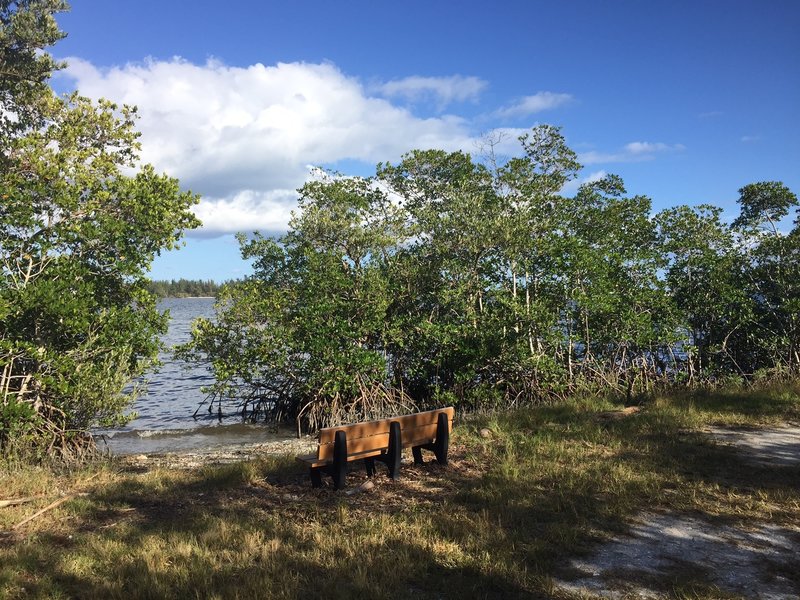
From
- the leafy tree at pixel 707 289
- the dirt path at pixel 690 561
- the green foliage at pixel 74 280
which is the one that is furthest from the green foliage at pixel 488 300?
the dirt path at pixel 690 561

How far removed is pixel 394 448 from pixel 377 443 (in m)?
0.28

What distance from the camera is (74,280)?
1088cm

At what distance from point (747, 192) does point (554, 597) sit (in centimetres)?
2127

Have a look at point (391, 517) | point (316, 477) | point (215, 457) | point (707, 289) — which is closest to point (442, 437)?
point (316, 477)

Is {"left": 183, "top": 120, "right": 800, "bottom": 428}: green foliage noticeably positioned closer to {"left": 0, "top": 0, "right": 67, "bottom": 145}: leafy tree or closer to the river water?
the river water

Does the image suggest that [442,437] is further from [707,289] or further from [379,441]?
[707,289]

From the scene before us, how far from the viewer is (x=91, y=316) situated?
1105 cm

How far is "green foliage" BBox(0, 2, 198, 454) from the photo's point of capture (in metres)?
10.4

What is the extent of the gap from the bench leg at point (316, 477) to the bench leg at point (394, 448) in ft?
3.30

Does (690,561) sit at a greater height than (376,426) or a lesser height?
lesser

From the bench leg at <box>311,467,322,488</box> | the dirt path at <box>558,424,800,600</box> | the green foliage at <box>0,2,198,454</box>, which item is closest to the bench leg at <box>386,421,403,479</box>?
the bench leg at <box>311,467,322,488</box>

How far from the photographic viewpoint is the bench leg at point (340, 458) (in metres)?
7.00

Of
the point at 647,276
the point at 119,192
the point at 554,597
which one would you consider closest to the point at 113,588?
the point at 554,597

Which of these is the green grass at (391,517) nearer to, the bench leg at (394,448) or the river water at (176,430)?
the bench leg at (394,448)
